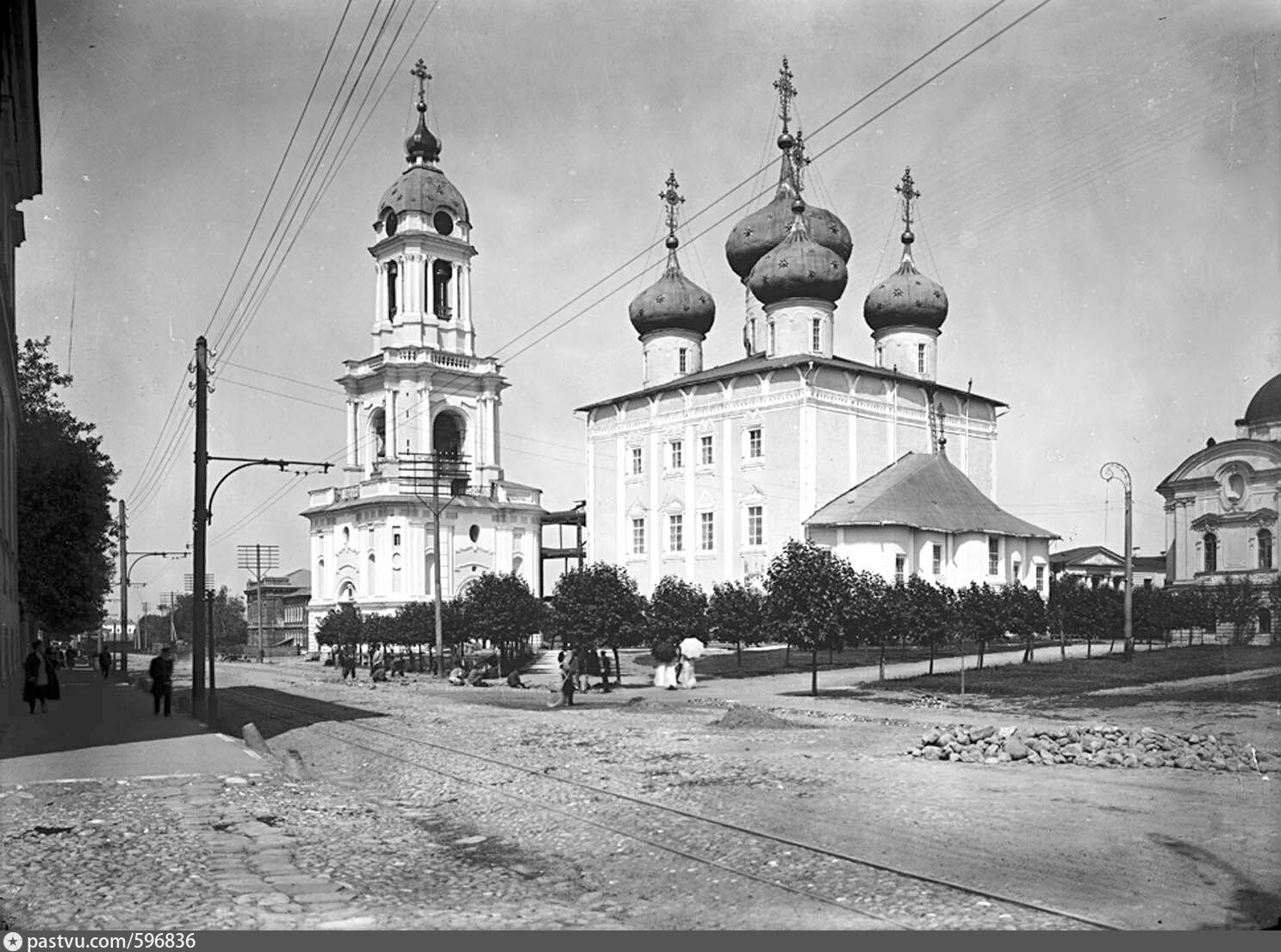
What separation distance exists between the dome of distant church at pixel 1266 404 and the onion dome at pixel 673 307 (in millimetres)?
51880

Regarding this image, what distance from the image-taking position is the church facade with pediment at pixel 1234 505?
1273 centimetres

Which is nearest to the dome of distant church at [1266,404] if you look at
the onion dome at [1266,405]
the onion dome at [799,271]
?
the onion dome at [1266,405]

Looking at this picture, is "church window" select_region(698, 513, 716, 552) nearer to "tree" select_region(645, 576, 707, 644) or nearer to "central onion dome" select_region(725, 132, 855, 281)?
"tree" select_region(645, 576, 707, 644)

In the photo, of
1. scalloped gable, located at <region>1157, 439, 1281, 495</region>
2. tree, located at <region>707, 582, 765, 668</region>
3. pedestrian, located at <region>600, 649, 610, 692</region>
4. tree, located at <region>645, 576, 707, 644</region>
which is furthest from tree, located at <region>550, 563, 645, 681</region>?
scalloped gable, located at <region>1157, 439, 1281, 495</region>

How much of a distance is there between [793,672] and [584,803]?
1068 inches

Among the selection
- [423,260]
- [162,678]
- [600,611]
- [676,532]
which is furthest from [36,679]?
[423,260]

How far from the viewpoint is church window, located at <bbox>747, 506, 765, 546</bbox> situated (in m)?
50.5

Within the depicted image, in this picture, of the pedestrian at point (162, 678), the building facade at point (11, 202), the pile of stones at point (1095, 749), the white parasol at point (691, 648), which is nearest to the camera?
the building facade at point (11, 202)

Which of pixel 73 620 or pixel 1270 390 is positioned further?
pixel 73 620

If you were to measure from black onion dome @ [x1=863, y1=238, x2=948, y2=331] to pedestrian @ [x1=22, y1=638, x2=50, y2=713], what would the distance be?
46.5m

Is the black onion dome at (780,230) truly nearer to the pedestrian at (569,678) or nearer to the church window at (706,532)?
the church window at (706,532)

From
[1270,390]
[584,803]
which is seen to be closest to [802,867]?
[584,803]

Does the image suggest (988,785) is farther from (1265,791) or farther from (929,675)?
(929,675)

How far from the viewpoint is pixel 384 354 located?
6906cm
